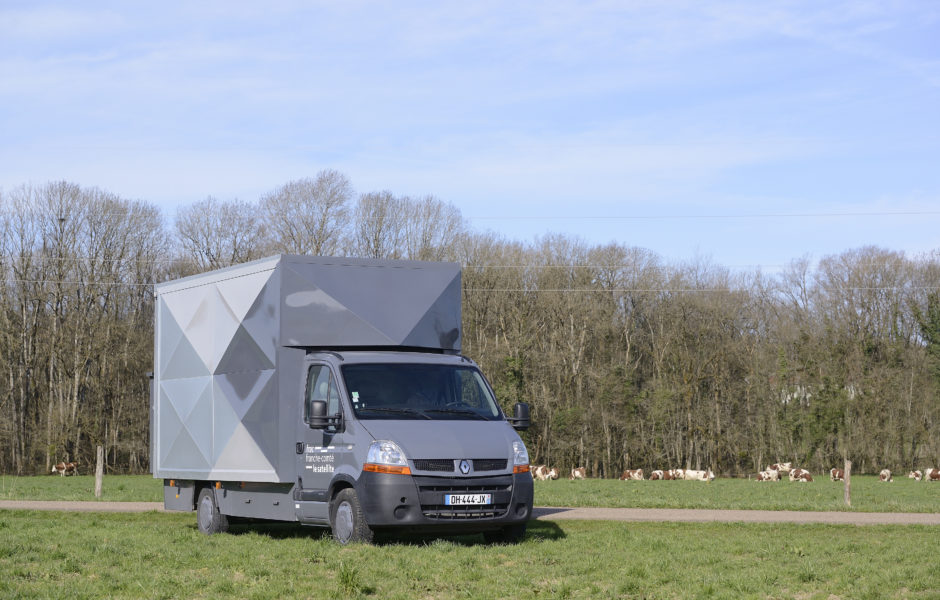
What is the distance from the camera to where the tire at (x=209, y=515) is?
55.8ft

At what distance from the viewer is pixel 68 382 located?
194 ft

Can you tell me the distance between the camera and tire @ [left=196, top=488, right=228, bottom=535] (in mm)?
17016

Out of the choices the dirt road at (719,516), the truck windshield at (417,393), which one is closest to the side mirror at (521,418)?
the truck windshield at (417,393)

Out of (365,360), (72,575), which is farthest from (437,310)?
(72,575)

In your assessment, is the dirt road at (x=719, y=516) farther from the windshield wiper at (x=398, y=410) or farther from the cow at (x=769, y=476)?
the cow at (x=769, y=476)

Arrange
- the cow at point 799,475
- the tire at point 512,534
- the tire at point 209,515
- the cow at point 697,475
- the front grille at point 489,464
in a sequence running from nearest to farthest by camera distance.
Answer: the front grille at point 489,464 → the tire at point 512,534 → the tire at point 209,515 → the cow at point 799,475 → the cow at point 697,475

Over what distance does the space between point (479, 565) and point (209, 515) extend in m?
6.46

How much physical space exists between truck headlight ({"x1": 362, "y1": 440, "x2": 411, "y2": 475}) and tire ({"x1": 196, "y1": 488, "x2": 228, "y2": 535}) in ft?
13.8

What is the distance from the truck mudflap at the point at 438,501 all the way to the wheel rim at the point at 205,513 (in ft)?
14.5

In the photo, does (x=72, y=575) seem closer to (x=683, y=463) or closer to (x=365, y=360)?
(x=365, y=360)

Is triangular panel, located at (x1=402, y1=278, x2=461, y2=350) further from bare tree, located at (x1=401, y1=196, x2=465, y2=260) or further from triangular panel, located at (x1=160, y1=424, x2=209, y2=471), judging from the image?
bare tree, located at (x1=401, y1=196, x2=465, y2=260)

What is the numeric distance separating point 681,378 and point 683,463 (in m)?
4.56

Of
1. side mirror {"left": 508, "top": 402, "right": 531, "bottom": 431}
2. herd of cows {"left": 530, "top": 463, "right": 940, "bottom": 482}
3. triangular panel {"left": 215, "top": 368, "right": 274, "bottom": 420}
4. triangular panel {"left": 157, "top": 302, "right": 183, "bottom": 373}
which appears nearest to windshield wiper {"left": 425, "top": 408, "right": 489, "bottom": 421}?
side mirror {"left": 508, "top": 402, "right": 531, "bottom": 431}

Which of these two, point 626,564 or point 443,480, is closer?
point 626,564
